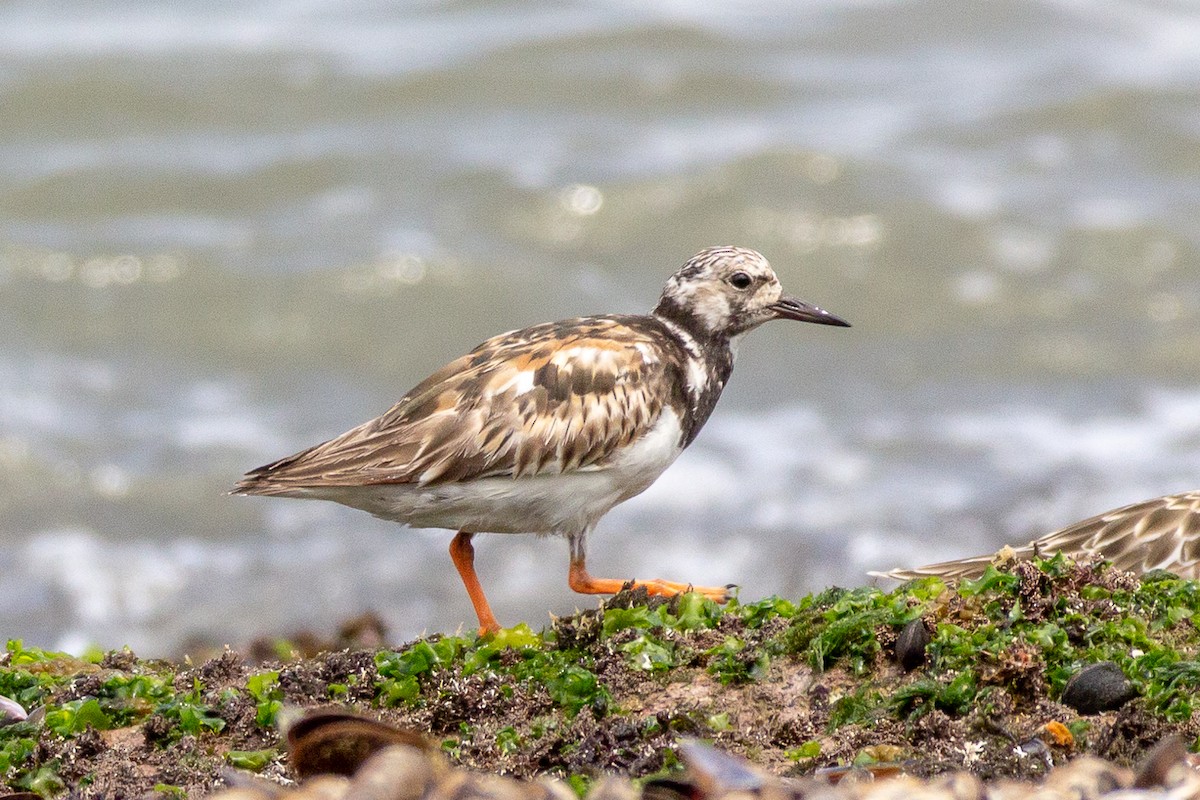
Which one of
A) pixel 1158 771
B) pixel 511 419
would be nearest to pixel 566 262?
pixel 511 419

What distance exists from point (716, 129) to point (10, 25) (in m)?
7.87

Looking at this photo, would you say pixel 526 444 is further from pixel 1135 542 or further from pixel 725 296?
pixel 1135 542

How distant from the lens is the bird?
589 centimetres

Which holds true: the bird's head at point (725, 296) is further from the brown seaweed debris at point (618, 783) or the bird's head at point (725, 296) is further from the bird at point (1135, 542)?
the brown seaweed debris at point (618, 783)

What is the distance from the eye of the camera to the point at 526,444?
213 inches

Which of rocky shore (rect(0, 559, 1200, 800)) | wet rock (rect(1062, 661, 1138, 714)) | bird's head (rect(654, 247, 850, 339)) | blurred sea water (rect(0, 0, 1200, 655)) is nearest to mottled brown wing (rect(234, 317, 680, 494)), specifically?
bird's head (rect(654, 247, 850, 339))

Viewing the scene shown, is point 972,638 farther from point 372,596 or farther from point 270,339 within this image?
point 270,339

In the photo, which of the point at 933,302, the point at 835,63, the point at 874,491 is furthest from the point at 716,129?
the point at 874,491

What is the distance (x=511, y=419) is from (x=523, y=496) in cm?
27

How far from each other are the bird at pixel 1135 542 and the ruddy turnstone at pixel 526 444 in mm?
1028

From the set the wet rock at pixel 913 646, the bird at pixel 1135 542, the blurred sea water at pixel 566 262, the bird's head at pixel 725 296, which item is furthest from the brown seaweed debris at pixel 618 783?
the blurred sea water at pixel 566 262

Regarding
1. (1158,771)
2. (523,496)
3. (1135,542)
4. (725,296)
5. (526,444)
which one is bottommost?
(1158,771)

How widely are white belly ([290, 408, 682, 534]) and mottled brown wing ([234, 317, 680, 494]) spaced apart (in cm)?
4

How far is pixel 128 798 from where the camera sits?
382 centimetres
